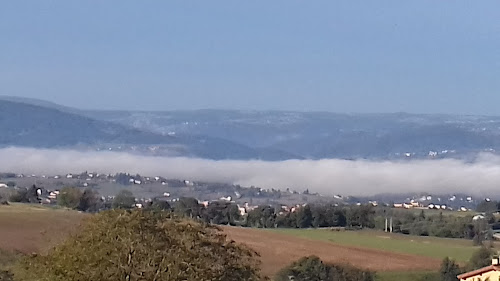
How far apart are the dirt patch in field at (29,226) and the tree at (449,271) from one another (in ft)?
51.2

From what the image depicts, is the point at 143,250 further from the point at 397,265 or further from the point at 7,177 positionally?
the point at 7,177

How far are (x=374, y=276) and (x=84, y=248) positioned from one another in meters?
29.5

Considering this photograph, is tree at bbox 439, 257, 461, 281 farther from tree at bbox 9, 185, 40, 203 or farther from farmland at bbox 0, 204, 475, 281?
tree at bbox 9, 185, 40, 203

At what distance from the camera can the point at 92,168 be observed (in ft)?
591

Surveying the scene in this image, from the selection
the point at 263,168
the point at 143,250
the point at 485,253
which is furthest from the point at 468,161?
the point at 143,250

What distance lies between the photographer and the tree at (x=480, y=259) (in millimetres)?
48906

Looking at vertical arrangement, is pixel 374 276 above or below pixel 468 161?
below

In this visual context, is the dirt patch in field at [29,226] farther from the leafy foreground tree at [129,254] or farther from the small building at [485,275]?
the leafy foreground tree at [129,254]

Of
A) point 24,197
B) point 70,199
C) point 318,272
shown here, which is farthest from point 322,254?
point 24,197

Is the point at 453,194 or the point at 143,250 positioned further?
the point at 453,194

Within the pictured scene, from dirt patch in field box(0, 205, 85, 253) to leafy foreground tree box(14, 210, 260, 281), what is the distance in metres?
19.9

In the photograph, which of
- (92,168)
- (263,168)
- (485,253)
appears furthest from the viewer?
(263,168)

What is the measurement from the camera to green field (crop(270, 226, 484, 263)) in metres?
57.7

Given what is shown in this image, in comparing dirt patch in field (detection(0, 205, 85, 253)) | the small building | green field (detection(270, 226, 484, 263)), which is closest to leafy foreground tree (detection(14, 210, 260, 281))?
dirt patch in field (detection(0, 205, 85, 253))
